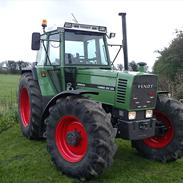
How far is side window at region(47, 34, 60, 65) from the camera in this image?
7.44m

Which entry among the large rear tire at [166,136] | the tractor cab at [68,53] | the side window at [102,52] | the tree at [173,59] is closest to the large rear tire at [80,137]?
the tractor cab at [68,53]

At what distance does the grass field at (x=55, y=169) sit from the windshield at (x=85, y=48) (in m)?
1.87

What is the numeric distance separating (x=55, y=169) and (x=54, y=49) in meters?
2.50

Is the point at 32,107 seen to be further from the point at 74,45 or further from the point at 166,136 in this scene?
the point at 166,136

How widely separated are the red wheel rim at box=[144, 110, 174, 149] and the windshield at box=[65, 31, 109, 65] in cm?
161

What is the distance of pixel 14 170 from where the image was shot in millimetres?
6234

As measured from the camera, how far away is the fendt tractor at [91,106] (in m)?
5.77

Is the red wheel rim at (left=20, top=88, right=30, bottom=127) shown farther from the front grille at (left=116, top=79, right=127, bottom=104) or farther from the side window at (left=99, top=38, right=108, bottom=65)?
the front grille at (left=116, top=79, right=127, bottom=104)

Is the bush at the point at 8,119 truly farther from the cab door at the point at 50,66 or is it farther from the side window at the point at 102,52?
the side window at the point at 102,52

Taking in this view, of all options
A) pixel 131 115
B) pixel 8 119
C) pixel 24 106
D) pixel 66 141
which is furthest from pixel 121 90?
pixel 8 119

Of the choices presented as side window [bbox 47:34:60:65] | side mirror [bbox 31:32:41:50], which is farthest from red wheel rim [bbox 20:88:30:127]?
side mirror [bbox 31:32:41:50]

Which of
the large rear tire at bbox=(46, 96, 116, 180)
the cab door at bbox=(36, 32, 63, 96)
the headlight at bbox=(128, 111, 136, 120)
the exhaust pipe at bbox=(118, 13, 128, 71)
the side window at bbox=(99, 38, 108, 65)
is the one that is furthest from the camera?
the side window at bbox=(99, 38, 108, 65)

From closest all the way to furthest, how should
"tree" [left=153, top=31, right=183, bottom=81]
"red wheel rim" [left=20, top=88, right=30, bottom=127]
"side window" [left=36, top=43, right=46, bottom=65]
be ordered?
"side window" [left=36, top=43, right=46, bottom=65] → "red wheel rim" [left=20, top=88, right=30, bottom=127] → "tree" [left=153, top=31, right=183, bottom=81]

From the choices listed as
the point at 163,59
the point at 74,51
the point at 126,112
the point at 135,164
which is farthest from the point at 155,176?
the point at 163,59
